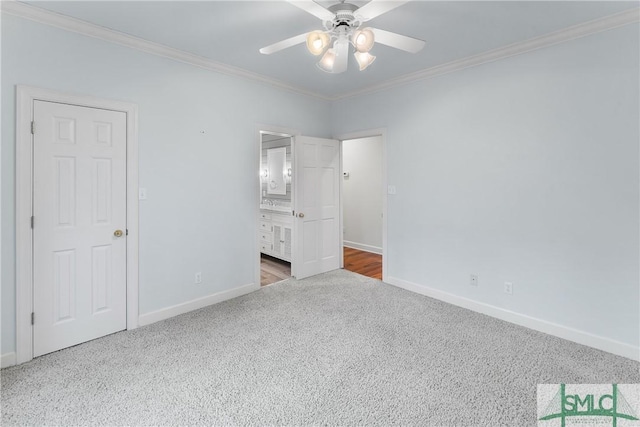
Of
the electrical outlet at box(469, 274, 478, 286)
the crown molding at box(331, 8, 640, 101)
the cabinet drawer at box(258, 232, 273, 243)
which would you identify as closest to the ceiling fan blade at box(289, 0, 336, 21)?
the crown molding at box(331, 8, 640, 101)

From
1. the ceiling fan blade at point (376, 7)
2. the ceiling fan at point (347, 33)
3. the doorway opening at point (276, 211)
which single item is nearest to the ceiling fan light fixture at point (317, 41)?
the ceiling fan at point (347, 33)

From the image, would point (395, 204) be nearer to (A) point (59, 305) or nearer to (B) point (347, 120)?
(B) point (347, 120)

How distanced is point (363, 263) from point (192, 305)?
2.96m

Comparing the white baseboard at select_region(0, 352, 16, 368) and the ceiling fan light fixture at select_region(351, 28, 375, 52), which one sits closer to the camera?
the ceiling fan light fixture at select_region(351, 28, 375, 52)

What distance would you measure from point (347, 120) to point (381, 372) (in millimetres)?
3437

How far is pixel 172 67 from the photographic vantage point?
304 cm

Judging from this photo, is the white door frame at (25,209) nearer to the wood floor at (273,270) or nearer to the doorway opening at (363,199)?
the wood floor at (273,270)

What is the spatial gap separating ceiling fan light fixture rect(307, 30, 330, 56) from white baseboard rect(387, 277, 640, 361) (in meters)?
2.90

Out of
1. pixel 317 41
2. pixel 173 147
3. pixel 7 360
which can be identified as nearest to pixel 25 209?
pixel 7 360

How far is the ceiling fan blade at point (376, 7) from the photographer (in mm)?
1678

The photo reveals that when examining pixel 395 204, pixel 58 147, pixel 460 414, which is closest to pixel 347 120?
pixel 395 204

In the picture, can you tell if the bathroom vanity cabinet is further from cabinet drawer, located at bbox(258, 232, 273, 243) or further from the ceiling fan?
the ceiling fan

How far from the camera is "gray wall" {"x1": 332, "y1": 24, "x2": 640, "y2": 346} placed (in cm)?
244

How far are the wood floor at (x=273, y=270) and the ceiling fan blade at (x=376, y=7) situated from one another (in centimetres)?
329
